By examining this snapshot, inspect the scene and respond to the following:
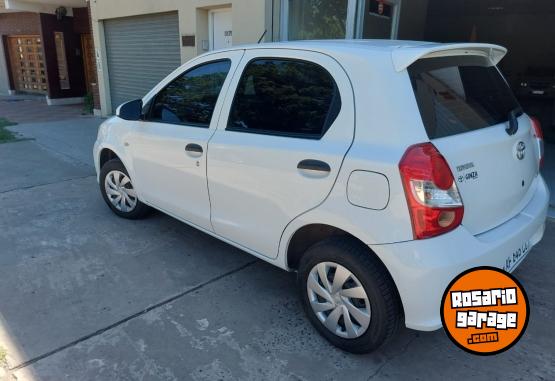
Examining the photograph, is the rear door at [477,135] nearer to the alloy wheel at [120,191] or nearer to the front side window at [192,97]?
the front side window at [192,97]

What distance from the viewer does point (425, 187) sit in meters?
2.06

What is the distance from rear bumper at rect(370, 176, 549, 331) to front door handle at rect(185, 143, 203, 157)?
5.05ft

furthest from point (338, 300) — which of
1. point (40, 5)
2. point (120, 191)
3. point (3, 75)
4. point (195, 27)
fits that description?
point (3, 75)

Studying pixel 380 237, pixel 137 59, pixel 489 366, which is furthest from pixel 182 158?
pixel 137 59

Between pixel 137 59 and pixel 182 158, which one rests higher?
pixel 137 59

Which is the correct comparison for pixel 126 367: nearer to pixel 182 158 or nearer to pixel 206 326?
pixel 206 326

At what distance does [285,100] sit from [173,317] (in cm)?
164

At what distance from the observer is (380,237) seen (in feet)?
7.10

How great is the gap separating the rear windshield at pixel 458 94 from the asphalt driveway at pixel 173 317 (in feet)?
4.53

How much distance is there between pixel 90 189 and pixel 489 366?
4.88 meters

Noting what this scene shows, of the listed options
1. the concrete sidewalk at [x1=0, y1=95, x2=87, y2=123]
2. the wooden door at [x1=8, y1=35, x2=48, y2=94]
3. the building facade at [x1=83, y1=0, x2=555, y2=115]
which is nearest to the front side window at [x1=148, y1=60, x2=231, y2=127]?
the building facade at [x1=83, y1=0, x2=555, y2=115]

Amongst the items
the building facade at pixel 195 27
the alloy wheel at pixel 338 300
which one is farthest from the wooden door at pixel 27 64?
the alloy wheel at pixel 338 300

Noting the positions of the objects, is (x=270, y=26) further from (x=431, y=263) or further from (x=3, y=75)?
(x=3, y=75)

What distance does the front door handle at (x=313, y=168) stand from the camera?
235 centimetres
